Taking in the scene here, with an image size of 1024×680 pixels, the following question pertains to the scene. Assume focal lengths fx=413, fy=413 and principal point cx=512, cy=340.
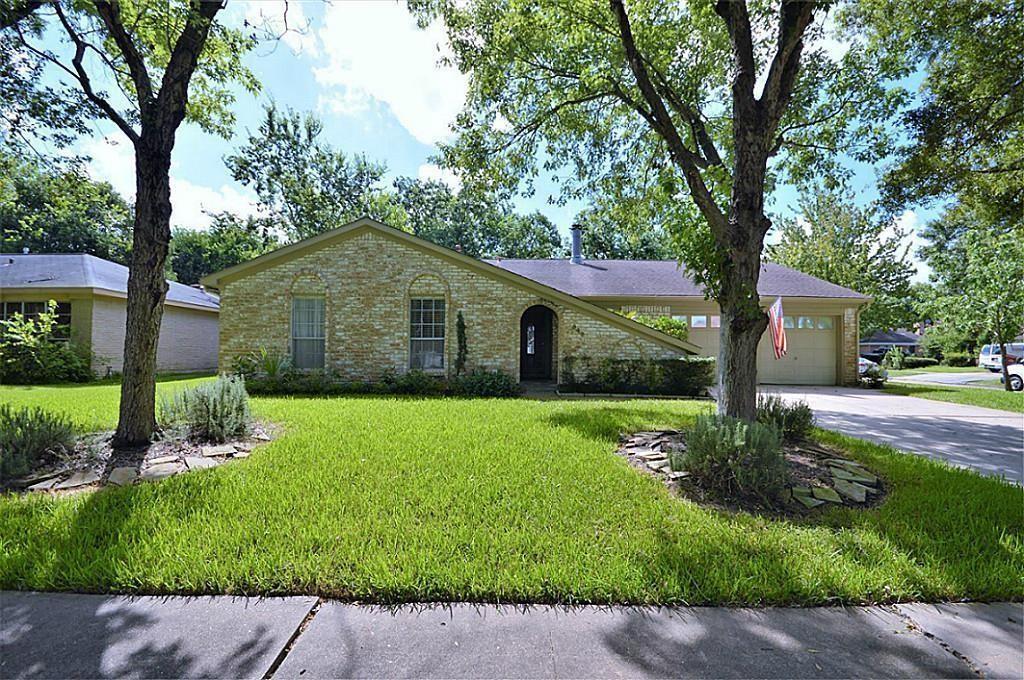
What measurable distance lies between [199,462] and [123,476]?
0.63 metres

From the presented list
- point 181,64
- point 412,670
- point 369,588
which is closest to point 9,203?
point 181,64

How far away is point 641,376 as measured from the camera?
11.1 m

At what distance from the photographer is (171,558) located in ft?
8.87

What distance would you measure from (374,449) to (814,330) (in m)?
16.4

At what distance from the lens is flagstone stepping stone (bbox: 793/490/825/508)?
12.6 ft

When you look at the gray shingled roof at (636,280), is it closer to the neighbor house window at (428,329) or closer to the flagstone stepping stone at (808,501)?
the neighbor house window at (428,329)

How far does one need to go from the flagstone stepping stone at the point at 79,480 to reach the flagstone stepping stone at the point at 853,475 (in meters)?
7.77

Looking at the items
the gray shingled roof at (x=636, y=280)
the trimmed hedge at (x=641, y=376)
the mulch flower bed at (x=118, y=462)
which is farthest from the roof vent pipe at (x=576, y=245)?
the mulch flower bed at (x=118, y=462)

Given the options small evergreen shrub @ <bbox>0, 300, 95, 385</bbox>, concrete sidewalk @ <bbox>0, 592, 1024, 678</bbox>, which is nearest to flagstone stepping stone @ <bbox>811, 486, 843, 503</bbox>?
concrete sidewalk @ <bbox>0, 592, 1024, 678</bbox>

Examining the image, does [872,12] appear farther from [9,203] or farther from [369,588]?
[9,203]

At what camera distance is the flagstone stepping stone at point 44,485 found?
13.1 feet

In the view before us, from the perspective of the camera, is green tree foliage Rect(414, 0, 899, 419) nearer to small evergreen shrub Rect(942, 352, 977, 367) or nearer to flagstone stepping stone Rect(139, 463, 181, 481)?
flagstone stepping stone Rect(139, 463, 181, 481)

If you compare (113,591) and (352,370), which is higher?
(352,370)

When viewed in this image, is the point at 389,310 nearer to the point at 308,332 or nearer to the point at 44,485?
the point at 308,332
